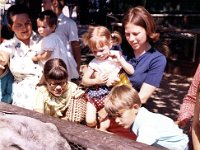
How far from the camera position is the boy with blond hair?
228 centimetres

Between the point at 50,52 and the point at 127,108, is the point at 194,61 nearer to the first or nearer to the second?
the point at 50,52

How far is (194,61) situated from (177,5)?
820cm

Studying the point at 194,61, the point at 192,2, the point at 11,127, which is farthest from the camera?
the point at 192,2

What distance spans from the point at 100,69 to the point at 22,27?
2.57ft

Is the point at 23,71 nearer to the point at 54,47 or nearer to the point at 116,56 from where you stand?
the point at 54,47

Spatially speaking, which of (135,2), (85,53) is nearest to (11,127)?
(85,53)

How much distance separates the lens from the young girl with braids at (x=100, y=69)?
2.80m

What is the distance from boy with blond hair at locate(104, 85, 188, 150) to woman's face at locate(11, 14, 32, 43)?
1.15 metres

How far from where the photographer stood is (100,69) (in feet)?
9.40

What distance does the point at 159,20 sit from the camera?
1207 cm

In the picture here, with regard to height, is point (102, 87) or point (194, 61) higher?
point (102, 87)

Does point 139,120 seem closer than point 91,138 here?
No

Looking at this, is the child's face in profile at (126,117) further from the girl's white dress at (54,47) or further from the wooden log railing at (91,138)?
the girl's white dress at (54,47)

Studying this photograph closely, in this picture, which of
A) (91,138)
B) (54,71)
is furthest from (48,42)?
(91,138)
